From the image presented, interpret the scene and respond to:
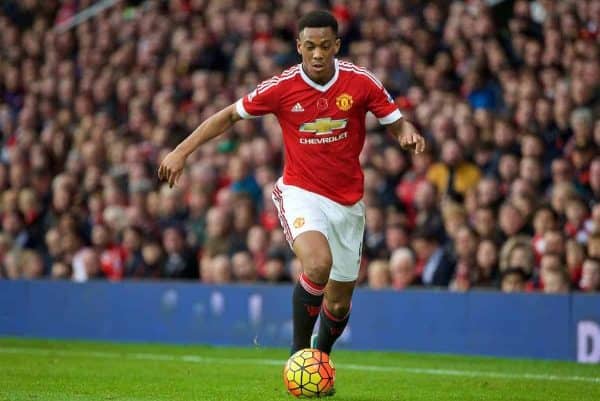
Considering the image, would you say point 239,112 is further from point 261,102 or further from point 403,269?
point 403,269

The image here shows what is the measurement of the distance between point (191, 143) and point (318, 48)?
1121mm

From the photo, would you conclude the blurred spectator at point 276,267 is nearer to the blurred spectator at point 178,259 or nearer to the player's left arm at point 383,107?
the blurred spectator at point 178,259

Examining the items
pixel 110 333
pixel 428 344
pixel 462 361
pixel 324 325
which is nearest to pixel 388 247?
pixel 428 344

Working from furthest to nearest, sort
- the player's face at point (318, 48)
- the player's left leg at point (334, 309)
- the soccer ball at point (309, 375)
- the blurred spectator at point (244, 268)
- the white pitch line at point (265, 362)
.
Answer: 1. the blurred spectator at point (244, 268)
2. the white pitch line at point (265, 362)
3. the player's left leg at point (334, 309)
4. the player's face at point (318, 48)
5. the soccer ball at point (309, 375)

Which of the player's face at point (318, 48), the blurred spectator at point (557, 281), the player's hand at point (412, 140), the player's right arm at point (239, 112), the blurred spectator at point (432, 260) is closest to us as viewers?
the player's hand at point (412, 140)

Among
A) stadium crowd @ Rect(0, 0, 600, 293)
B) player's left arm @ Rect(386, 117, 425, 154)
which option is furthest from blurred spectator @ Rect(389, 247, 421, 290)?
player's left arm @ Rect(386, 117, 425, 154)

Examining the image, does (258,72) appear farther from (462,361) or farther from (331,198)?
(331,198)

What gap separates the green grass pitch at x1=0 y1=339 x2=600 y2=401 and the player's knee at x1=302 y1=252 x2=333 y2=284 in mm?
897

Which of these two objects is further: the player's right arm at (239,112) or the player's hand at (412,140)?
the player's right arm at (239,112)

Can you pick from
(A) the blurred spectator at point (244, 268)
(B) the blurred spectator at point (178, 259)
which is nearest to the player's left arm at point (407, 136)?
(A) the blurred spectator at point (244, 268)

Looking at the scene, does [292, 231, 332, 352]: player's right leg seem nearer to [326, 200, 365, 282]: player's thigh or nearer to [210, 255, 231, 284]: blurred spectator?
[326, 200, 365, 282]: player's thigh

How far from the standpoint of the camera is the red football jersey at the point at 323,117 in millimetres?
9234

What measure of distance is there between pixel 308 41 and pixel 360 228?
142 cm

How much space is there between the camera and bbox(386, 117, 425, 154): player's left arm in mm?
8953
